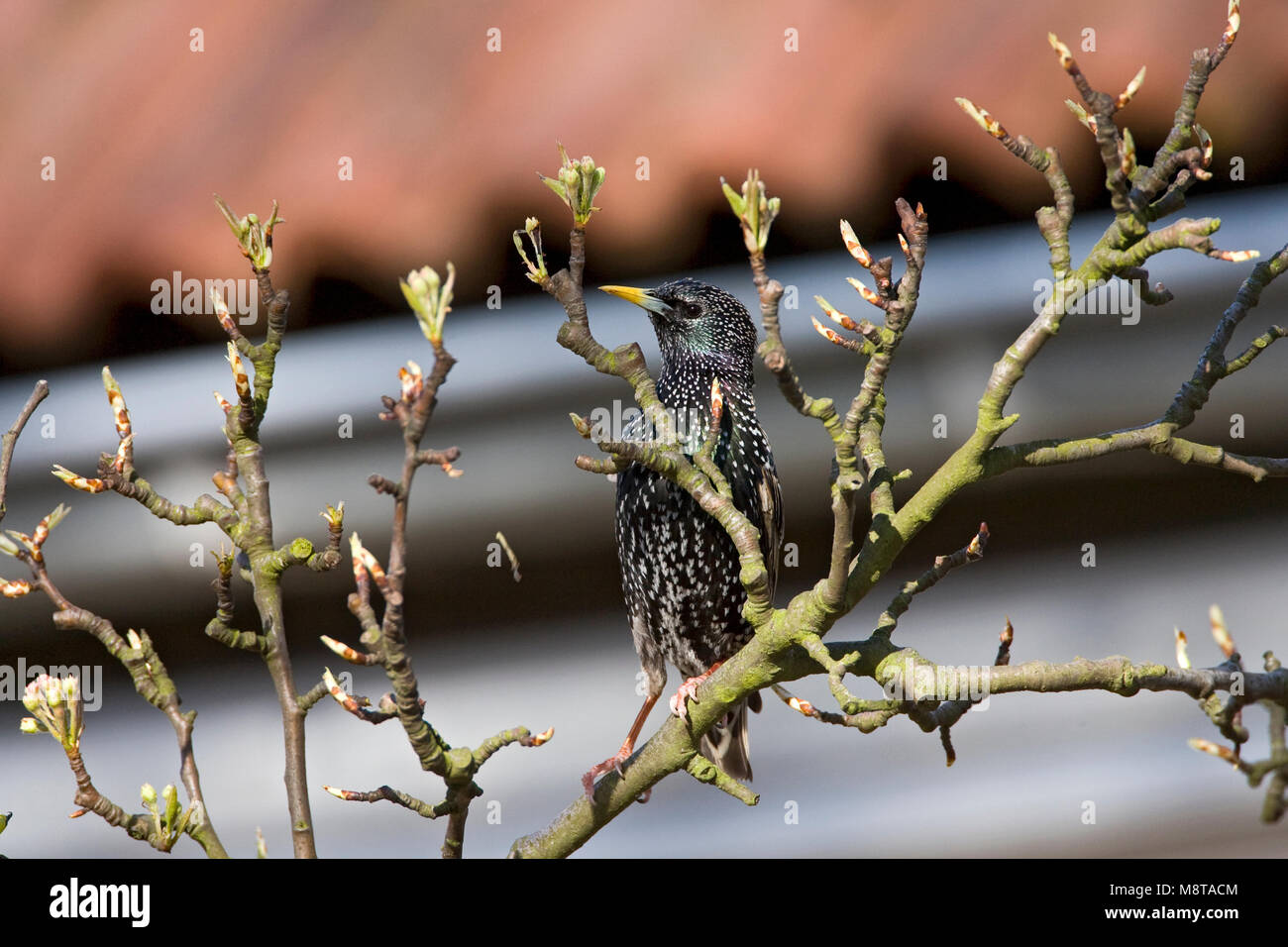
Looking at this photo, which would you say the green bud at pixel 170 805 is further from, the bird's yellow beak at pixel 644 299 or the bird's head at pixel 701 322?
the bird's head at pixel 701 322

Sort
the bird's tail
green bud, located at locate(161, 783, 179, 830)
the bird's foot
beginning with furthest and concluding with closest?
the bird's tail, the bird's foot, green bud, located at locate(161, 783, 179, 830)

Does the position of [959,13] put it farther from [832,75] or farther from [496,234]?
[496,234]

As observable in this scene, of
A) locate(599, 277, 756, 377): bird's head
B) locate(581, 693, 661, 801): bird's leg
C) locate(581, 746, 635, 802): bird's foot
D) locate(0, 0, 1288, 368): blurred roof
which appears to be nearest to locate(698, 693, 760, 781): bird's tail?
locate(581, 693, 661, 801): bird's leg

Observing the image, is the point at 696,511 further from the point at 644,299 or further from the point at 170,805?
the point at 170,805

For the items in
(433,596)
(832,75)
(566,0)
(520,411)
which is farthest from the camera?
(433,596)

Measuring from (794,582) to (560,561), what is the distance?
77cm

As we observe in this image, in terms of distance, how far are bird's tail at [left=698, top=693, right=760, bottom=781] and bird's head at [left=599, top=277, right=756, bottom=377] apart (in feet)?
3.23

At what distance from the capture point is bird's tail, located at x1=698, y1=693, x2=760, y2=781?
3.39 metres

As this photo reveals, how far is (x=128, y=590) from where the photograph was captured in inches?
146

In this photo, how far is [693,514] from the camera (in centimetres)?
279

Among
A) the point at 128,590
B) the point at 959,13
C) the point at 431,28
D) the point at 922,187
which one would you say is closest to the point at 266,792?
the point at 128,590

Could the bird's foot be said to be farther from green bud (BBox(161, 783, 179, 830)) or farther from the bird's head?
the bird's head

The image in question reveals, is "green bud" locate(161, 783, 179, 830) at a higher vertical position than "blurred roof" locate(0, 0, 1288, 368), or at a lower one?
lower

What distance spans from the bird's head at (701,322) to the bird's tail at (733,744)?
985 mm
